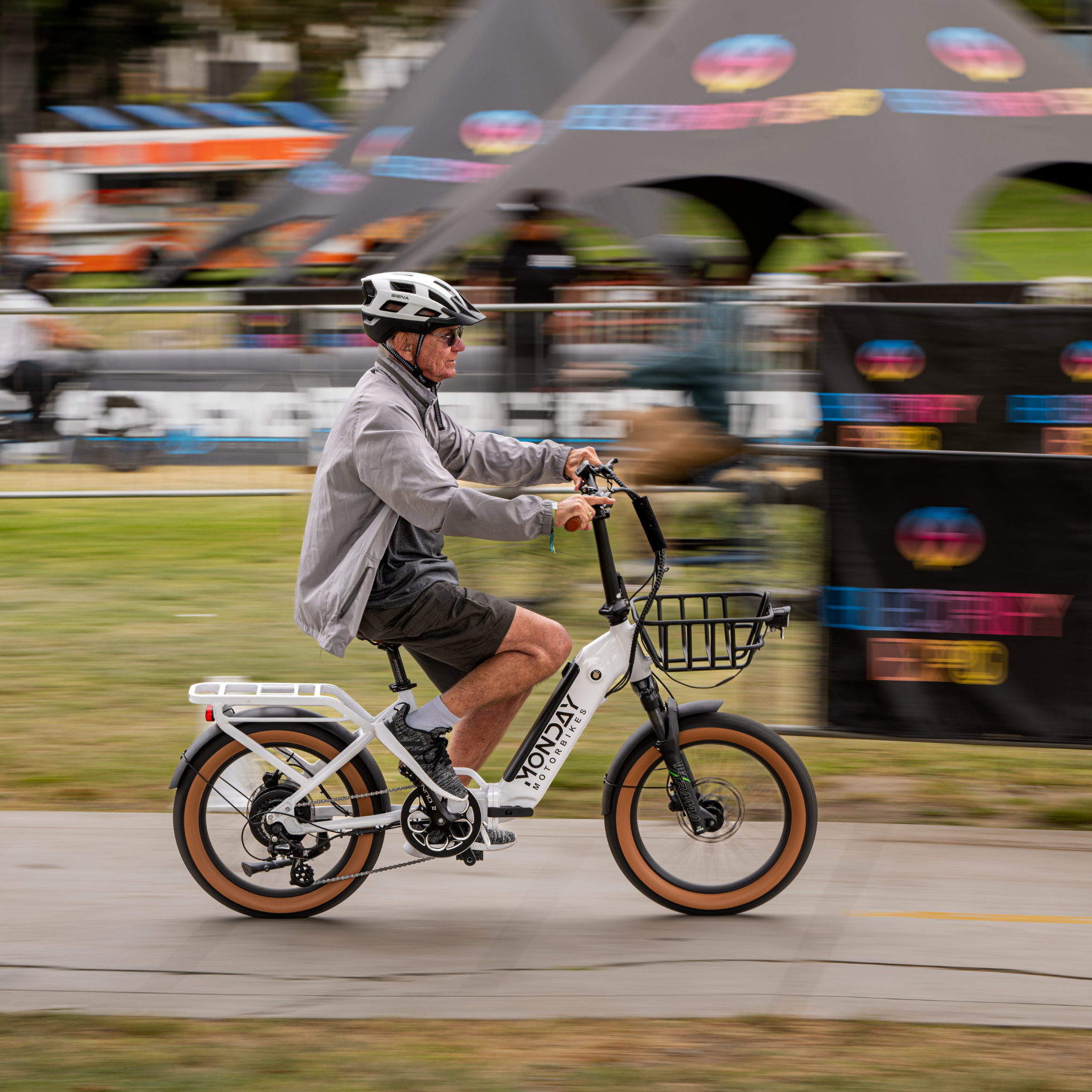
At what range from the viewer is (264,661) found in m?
8.27

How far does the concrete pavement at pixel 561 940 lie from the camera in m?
4.48

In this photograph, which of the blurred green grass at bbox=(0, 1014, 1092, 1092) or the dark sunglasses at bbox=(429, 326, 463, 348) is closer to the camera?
the blurred green grass at bbox=(0, 1014, 1092, 1092)

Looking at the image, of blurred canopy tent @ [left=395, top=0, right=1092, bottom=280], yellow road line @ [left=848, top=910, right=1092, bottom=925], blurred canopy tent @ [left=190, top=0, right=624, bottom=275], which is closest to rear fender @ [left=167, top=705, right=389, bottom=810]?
yellow road line @ [left=848, top=910, right=1092, bottom=925]

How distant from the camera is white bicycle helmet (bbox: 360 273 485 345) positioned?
15.4ft

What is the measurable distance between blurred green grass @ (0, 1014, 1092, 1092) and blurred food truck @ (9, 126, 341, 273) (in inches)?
1156

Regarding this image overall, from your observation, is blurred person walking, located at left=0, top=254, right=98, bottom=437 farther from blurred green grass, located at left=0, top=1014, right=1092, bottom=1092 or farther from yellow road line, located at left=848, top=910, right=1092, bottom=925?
yellow road line, located at left=848, top=910, right=1092, bottom=925

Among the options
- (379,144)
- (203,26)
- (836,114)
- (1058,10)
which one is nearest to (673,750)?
(836,114)

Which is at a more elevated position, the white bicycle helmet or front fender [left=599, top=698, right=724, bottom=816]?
the white bicycle helmet

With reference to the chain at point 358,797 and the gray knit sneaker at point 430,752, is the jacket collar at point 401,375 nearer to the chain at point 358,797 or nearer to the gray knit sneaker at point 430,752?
the gray knit sneaker at point 430,752

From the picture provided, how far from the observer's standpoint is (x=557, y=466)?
5.07 m

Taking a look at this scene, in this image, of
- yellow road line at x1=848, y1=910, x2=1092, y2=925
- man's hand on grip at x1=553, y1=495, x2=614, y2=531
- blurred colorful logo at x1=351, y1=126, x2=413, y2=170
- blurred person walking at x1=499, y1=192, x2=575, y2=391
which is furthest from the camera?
blurred colorful logo at x1=351, y1=126, x2=413, y2=170

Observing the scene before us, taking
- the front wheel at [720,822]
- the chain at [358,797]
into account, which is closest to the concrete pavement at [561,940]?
the front wheel at [720,822]

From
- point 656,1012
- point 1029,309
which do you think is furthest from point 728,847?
point 1029,309

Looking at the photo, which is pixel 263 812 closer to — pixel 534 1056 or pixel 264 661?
pixel 534 1056
